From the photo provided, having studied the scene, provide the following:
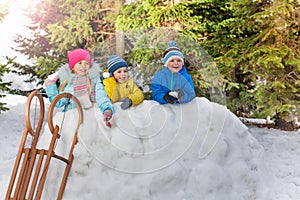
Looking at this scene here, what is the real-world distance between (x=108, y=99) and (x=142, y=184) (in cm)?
93

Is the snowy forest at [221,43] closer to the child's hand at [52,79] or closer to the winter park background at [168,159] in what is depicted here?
the child's hand at [52,79]

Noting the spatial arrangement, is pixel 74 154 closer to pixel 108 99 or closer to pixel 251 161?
pixel 108 99

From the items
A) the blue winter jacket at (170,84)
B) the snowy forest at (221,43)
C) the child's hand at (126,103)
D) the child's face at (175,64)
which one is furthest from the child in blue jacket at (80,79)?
the child's face at (175,64)

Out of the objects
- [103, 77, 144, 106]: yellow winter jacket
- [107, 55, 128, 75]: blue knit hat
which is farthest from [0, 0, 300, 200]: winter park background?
[107, 55, 128, 75]: blue knit hat

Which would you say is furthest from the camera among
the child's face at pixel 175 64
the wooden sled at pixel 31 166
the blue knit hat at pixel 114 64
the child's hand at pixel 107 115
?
the child's face at pixel 175 64

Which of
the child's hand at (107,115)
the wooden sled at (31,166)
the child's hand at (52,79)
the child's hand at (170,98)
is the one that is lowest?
the wooden sled at (31,166)

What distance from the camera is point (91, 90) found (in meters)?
3.67

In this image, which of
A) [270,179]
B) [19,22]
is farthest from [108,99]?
[19,22]

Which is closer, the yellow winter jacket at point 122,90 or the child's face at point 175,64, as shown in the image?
the yellow winter jacket at point 122,90

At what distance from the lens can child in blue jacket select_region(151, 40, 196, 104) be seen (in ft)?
12.8

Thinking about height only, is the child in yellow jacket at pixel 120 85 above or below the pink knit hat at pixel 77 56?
below

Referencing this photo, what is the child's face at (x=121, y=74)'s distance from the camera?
3.64m

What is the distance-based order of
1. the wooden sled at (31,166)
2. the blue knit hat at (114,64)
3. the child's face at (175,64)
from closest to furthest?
the wooden sled at (31,166), the blue knit hat at (114,64), the child's face at (175,64)

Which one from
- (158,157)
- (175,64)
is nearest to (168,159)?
(158,157)
